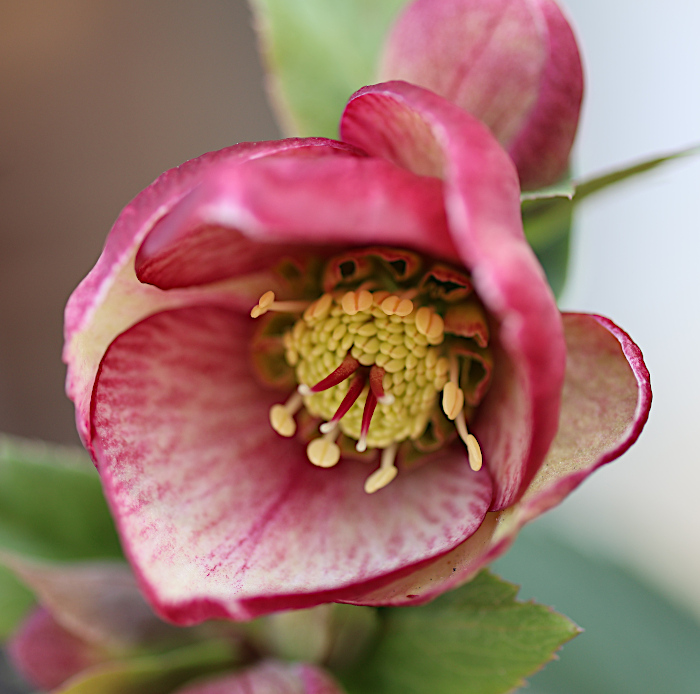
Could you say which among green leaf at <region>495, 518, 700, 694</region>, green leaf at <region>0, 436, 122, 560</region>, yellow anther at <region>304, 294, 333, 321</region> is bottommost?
green leaf at <region>495, 518, 700, 694</region>

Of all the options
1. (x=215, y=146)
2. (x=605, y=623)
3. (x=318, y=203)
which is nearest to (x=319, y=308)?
(x=318, y=203)

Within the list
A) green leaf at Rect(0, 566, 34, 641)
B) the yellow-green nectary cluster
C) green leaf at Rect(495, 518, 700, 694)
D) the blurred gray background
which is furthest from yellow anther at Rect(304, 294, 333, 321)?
the blurred gray background

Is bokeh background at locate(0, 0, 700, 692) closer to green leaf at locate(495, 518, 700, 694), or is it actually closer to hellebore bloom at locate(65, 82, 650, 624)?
green leaf at locate(495, 518, 700, 694)

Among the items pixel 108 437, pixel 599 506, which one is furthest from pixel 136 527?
pixel 599 506

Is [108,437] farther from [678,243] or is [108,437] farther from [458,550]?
[678,243]

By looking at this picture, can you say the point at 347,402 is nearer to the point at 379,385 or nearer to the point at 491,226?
the point at 379,385

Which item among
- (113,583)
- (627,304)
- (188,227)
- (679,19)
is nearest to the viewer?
(188,227)
